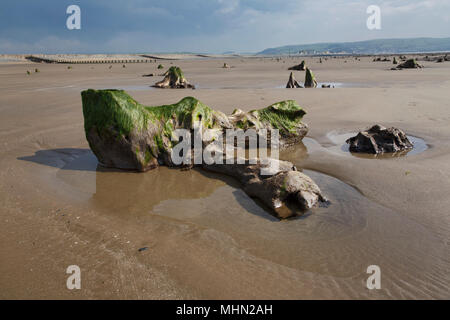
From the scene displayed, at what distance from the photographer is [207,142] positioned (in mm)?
5715

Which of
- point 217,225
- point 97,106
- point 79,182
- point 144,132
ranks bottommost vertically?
point 217,225

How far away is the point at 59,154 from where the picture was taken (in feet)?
20.5

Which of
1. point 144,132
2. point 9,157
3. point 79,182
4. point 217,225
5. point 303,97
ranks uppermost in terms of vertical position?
point 303,97

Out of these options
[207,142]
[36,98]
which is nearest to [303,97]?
[207,142]

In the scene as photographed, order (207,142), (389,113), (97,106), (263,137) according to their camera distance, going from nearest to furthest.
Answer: (97,106), (207,142), (263,137), (389,113)

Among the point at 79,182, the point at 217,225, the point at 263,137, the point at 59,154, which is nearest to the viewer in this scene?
the point at 217,225

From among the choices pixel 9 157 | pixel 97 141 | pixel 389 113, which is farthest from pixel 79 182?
pixel 389 113

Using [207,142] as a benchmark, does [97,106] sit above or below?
above

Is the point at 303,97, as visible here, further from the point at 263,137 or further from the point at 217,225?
the point at 217,225

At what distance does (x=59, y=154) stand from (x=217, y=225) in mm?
Answer: 4571

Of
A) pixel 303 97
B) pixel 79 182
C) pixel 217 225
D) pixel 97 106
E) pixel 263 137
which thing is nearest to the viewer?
pixel 217 225

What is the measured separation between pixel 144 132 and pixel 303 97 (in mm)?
9341
